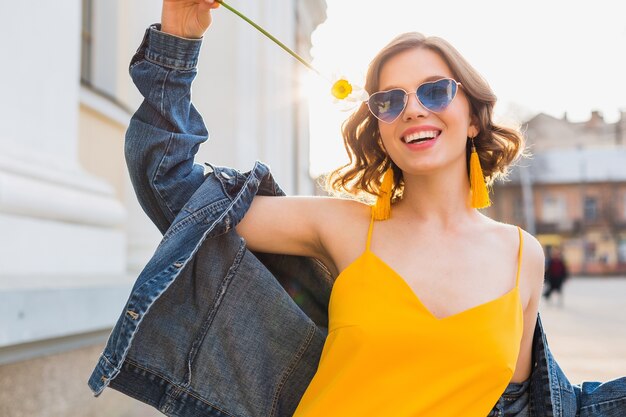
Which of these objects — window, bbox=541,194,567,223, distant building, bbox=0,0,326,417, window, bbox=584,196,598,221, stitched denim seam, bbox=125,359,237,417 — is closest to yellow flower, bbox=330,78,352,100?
stitched denim seam, bbox=125,359,237,417

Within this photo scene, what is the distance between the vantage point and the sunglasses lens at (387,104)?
1.93 meters

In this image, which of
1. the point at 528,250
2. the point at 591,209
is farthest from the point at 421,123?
the point at 591,209

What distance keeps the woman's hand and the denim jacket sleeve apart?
0.02 m

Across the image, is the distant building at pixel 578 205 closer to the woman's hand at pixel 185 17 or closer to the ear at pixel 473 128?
the ear at pixel 473 128

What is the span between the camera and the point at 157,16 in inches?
203

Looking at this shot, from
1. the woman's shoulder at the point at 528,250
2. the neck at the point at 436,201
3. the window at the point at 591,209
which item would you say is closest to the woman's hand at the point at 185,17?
the neck at the point at 436,201

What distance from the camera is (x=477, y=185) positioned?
2.16 m

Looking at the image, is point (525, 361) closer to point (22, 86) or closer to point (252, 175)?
point (252, 175)

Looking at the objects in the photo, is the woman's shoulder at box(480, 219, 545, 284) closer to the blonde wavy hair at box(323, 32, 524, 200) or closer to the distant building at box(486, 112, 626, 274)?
the blonde wavy hair at box(323, 32, 524, 200)

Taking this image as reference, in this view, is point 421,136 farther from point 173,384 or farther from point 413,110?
point 173,384

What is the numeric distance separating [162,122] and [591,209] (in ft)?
178

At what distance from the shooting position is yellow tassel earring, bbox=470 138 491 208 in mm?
2143

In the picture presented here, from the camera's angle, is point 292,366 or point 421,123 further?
point 292,366

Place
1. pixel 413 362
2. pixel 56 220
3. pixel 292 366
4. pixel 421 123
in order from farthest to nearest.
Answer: pixel 56 220 → pixel 292 366 → pixel 421 123 → pixel 413 362
